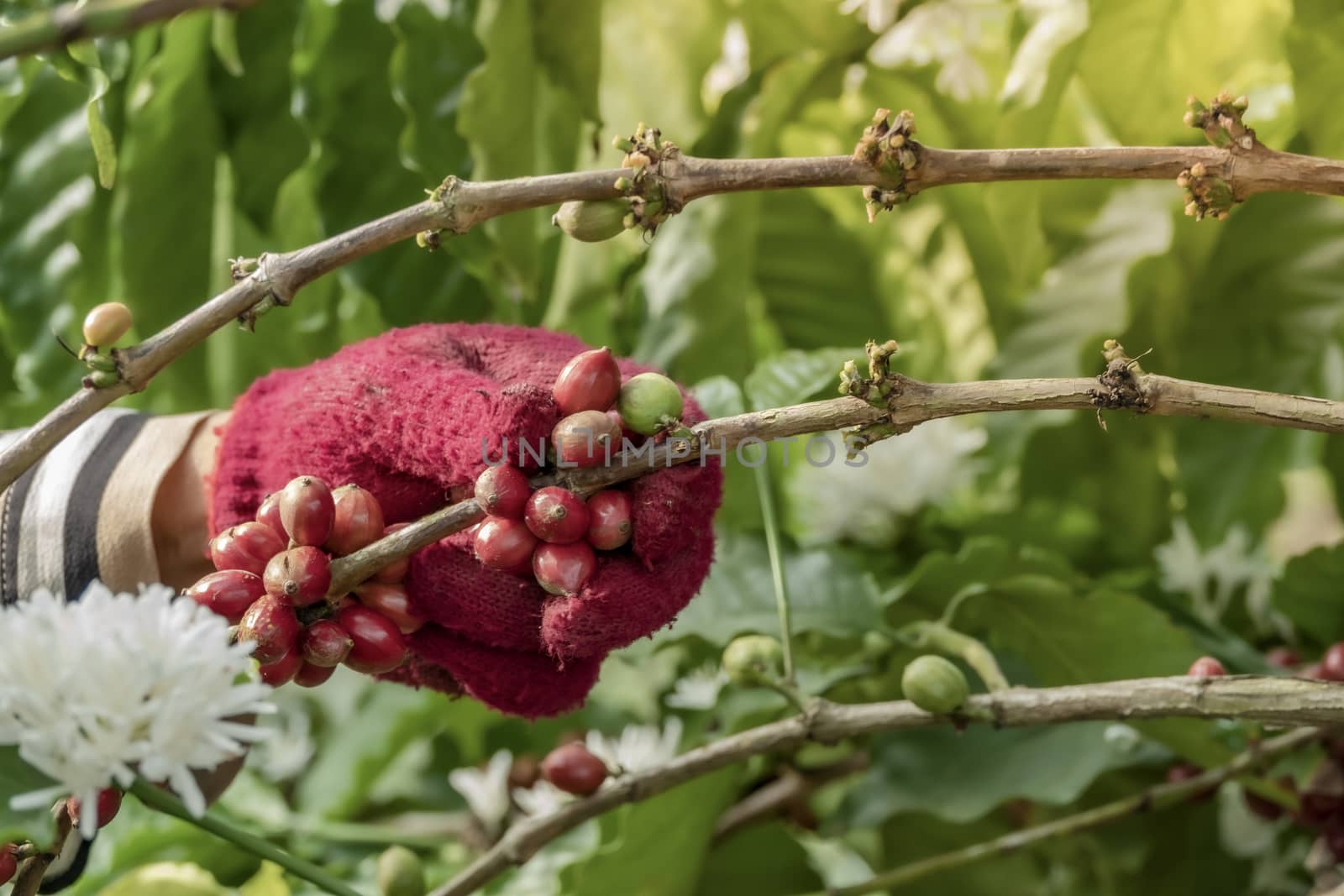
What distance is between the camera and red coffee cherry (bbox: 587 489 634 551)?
16.3 inches

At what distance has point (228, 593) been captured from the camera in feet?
1.34

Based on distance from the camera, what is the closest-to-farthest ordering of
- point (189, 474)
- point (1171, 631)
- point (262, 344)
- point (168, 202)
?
point (189, 474) < point (1171, 631) < point (168, 202) < point (262, 344)

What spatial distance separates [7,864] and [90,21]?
299 mm

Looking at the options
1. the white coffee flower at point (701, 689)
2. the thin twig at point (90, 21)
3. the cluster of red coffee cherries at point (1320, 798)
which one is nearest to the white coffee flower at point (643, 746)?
the white coffee flower at point (701, 689)

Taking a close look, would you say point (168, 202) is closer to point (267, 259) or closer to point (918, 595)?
point (267, 259)

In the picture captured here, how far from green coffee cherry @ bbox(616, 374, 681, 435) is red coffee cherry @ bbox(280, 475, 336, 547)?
4.3 inches

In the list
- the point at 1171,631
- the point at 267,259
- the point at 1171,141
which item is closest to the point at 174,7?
the point at 267,259

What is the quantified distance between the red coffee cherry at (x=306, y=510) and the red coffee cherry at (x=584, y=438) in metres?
0.08

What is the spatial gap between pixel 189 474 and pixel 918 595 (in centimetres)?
45

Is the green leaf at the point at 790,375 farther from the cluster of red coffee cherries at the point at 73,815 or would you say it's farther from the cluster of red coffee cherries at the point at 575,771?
the cluster of red coffee cherries at the point at 73,815

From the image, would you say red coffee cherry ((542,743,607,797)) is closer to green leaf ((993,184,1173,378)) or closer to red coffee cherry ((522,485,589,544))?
red coffee cherry ((522,485,589,544))

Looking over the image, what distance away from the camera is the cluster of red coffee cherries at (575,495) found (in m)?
0.41

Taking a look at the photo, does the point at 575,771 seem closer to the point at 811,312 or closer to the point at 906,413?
the point at 906,413

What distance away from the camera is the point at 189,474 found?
57cm
